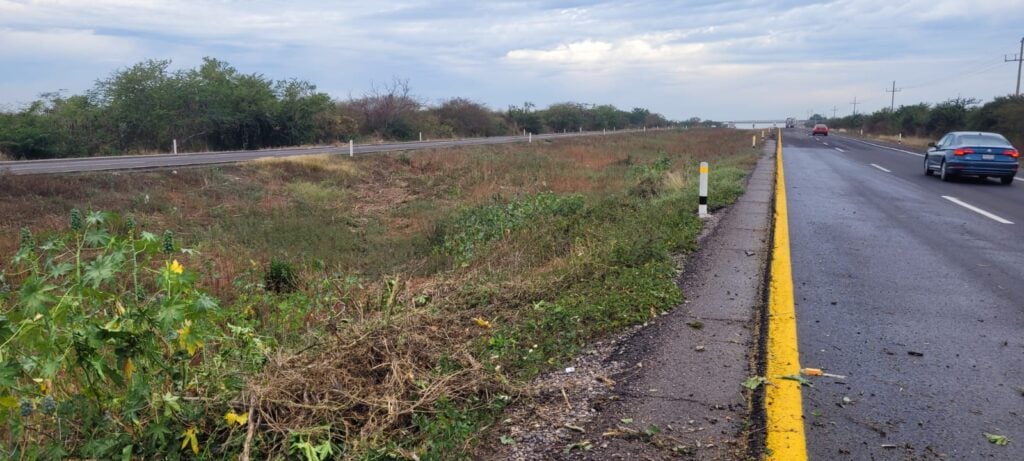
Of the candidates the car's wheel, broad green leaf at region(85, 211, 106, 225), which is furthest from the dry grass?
the car's wheel

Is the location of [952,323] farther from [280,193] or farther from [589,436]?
[280,193]

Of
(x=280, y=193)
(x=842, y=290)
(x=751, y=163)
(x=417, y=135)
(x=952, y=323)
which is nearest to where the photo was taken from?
(x=952, y=323)

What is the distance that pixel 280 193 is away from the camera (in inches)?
803

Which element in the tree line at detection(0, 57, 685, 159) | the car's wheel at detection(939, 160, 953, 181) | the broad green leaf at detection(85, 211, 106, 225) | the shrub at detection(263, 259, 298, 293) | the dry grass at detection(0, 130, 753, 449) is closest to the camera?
the broad green leaf at detection(85, 211, 106, 225)

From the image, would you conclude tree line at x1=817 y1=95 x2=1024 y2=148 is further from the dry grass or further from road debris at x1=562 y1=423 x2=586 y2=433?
road debris at x1=562 y1=423 x2=586 y2=433

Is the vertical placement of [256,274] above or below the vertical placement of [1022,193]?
below

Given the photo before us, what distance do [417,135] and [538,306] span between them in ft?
178

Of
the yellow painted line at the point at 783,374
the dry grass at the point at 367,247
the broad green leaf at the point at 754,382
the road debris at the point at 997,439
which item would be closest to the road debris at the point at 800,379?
the yellow painted line at the point at 783,374

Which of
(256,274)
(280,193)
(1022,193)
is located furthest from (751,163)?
(256,274)

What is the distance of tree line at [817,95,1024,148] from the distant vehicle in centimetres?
2092

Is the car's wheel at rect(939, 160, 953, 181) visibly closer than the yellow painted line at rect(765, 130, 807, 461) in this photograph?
No

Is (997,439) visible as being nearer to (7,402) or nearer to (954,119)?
(7,402)

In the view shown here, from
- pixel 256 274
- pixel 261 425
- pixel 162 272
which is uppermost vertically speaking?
pixel 162 272

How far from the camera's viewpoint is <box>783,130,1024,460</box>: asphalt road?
3.29m
